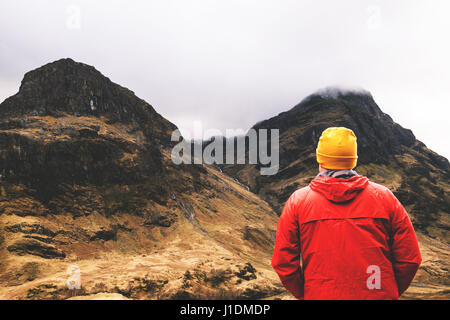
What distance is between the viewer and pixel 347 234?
266cm

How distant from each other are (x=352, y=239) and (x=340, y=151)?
92cm

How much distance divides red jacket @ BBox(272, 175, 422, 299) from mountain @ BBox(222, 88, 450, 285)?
91666 mm

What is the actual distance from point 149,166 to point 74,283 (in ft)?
139

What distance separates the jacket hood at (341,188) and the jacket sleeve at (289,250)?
1.22 feet

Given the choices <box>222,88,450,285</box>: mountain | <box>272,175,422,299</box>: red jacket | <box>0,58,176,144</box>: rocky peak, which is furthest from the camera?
<box>222,88,450,285</box>: mountain

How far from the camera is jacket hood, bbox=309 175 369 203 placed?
268cm

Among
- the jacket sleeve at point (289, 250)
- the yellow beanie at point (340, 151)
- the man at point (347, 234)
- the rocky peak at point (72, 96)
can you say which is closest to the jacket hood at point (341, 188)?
the man at point (347, 234)

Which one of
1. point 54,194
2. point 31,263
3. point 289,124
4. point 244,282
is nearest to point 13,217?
point 54,194

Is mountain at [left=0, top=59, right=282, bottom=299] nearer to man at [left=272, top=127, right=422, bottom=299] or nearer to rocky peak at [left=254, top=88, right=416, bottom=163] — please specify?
man at [left=272, top=127, right=422, bottom=299]

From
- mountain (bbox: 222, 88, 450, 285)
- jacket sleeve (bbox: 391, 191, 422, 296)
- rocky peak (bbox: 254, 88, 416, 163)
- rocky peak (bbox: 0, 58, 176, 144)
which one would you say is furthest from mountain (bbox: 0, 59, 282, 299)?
rocky peak (bbox: 254, 88, 416, 163)

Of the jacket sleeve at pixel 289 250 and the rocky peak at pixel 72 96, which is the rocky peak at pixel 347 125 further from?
the jacket sleeve at pixel 289 250

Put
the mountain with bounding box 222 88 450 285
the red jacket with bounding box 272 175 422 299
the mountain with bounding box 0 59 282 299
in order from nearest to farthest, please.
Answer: the red jacket with bounding box 272 175 422 299 < the mountain with bounding box 0 59 282 299 < the mountain with bounding box 222 88 450 285

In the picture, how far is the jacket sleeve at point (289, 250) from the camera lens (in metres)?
2.95
